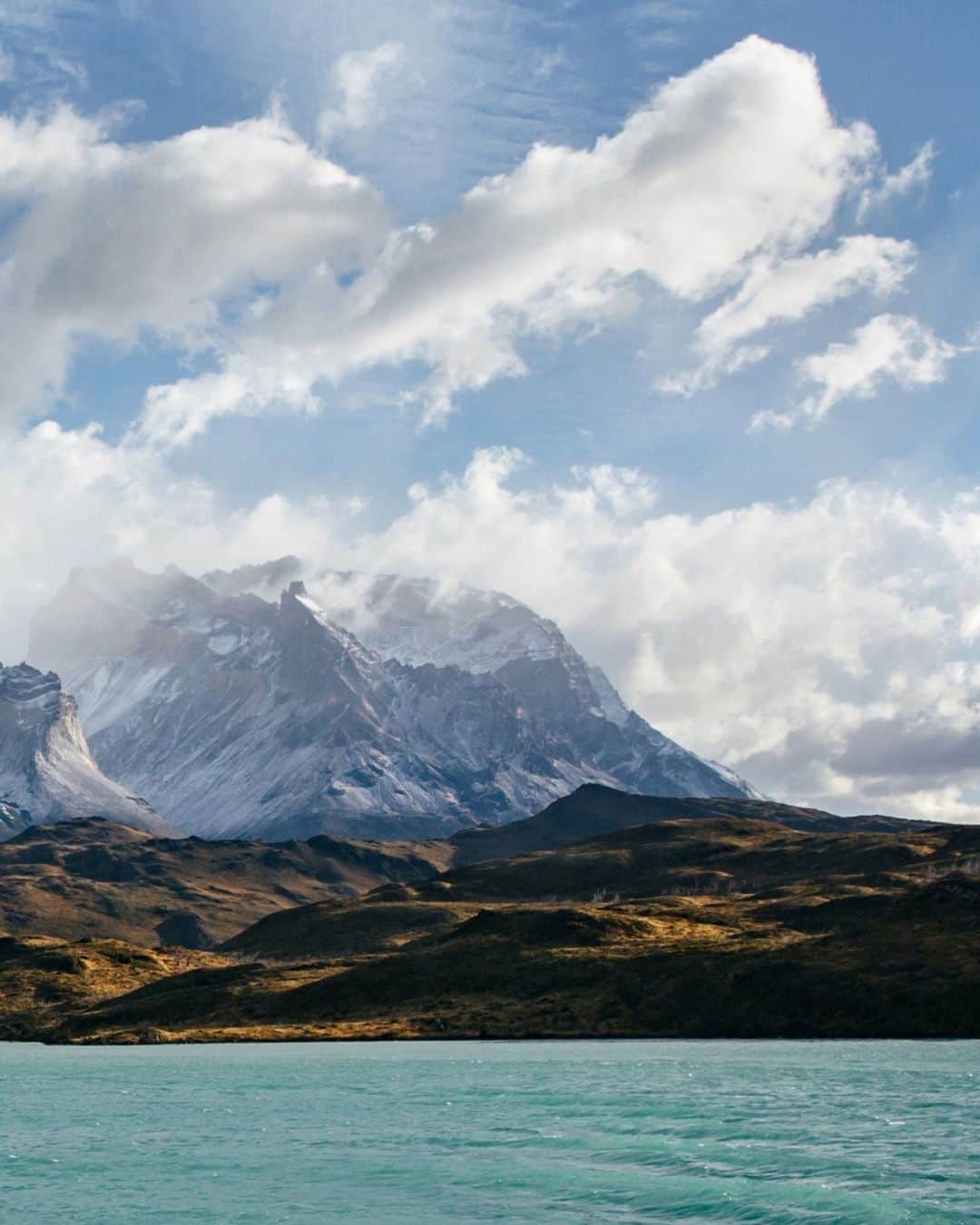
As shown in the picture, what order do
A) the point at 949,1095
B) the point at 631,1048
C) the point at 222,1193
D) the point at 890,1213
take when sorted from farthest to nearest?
1. the point at 631,1048
2. the point at 949,1095
3. the point at 222,1193
4. the point at 890,1213

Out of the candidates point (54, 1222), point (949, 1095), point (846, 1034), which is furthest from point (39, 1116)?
point (846, 1034)

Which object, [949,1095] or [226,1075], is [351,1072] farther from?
[949,1095]

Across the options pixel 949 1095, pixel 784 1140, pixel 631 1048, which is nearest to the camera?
pixel 784 1140

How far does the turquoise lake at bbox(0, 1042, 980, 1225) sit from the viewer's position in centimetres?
6031

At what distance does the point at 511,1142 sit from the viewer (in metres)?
79.2

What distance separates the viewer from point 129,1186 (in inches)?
2662

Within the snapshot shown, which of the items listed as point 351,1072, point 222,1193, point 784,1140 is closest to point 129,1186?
point 222,1193

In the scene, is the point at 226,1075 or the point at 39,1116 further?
the point at 226,1075

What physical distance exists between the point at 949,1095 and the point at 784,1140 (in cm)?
2738

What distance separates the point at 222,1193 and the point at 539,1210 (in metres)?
15.5

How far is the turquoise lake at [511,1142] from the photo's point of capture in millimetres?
60312

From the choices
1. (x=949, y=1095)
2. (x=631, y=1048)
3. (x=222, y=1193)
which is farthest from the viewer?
(x=631, y=1048)

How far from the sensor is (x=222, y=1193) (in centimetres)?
6538

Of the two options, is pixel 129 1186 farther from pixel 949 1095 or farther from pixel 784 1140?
pixel 949 1095
